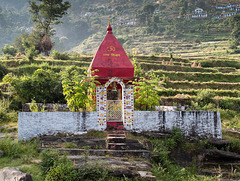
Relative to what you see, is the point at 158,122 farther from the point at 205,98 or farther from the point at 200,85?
the point at 200,85

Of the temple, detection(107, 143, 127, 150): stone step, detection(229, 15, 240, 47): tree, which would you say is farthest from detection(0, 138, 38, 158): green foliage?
detection(229, 15, 240, 47): tree

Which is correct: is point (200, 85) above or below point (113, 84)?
above

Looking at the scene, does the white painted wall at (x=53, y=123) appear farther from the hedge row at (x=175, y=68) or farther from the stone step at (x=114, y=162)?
the hedge row at (x=175, y=68)

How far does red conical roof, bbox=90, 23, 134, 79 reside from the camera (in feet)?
36.2

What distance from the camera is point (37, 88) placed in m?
14.1

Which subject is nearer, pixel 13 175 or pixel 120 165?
pixel 13 175

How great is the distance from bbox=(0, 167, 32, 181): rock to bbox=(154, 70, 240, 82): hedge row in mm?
18690

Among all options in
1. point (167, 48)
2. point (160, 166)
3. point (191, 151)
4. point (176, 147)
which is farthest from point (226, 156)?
point (167, 48)

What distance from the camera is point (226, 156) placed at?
32.9 ft

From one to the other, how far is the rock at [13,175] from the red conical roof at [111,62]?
5866 mm

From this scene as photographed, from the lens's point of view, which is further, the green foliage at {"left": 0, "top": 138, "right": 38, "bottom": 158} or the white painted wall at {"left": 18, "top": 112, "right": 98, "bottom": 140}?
the white painted wall at {"left": 18, "top": 112, "right": 98, "bottom": 140}

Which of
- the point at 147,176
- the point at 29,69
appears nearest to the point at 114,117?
the point at 147,176

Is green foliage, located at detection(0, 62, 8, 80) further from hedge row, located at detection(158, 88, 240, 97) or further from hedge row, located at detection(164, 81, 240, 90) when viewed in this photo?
hedge row, located at detection(164, 81, 240, 90)

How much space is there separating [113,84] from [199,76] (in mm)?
14870
